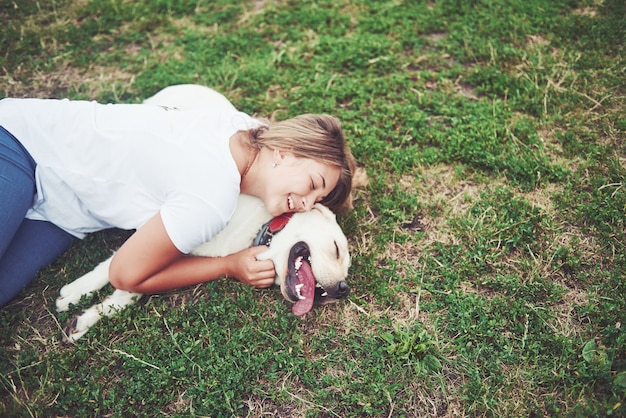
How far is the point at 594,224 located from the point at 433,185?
1.09 metres

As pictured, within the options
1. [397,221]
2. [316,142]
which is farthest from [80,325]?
[397,221]

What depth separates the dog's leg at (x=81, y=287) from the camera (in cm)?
297

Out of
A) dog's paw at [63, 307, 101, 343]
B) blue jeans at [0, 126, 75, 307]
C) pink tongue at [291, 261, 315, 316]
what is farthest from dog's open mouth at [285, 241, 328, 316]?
blue jeans at [0, 126, 75, 307]

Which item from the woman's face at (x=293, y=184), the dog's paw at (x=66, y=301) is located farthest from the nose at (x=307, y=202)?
the dog's paw at (x=66, y=301)

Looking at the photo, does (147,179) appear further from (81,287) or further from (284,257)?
(284,257)

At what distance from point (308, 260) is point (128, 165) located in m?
1.18

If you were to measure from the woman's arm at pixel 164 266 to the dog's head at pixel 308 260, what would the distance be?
0.34 feet

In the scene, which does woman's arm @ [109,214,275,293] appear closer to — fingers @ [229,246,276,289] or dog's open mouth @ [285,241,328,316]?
fingers @ [229,246,276,289]

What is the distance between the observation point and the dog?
2887 millimetres

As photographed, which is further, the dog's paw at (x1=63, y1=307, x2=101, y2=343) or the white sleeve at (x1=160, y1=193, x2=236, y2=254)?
the dog's paw at (x1=63, y1=307, x2=101, y2=343)

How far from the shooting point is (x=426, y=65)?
180 inches

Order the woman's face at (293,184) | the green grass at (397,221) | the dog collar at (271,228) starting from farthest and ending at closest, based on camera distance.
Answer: the dog collar at (271,228), the woman's face at (293,184), the green grass at (397,221)

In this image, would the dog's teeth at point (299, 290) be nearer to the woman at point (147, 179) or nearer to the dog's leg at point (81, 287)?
the woman at point (147, 179)

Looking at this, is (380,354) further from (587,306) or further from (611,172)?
(611,172)
